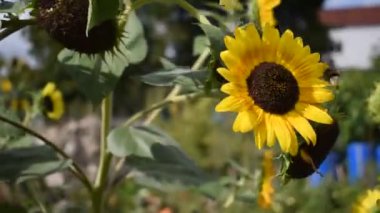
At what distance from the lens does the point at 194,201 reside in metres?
2.66

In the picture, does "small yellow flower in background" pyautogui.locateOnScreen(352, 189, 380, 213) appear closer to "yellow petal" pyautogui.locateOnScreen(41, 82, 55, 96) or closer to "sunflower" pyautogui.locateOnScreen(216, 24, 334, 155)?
"sunflower" pyautogui.locateOnScreen(216, 24, 334, 155)

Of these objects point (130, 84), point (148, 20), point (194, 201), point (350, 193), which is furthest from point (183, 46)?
point (350, 193)

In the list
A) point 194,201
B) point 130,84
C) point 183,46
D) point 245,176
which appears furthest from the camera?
point 183,46

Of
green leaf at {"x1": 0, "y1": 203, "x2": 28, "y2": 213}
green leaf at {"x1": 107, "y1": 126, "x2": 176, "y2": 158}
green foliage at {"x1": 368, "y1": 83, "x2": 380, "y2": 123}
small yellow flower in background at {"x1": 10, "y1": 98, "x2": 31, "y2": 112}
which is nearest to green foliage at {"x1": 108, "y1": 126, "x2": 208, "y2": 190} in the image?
green leaf at {"x1": 107, "y1": 126, "x2": 176, "y2": 158}

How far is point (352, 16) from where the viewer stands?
20.4m

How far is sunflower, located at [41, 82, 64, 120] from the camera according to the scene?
1.47 meters

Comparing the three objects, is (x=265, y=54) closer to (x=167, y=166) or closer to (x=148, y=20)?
(x=167, y=166)

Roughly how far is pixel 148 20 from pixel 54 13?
1369 centimetres

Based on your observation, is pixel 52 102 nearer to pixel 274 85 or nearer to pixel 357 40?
pixel 274 85

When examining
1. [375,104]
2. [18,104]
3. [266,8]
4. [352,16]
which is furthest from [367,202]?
[352,16]

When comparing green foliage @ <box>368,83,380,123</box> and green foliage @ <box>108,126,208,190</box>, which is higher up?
green foliage @ <box>368,83,380,123</box>

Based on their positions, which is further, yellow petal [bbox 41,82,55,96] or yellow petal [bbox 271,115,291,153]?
yellow petal [bbox 41,82,55,96]

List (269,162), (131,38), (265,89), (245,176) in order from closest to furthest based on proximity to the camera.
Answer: (265,89)
(131,38)
(269,162)
(245,176)

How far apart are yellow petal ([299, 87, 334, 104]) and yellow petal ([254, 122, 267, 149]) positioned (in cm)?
5
